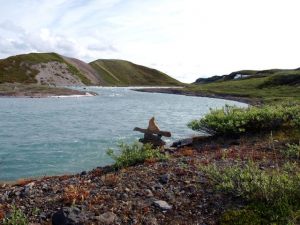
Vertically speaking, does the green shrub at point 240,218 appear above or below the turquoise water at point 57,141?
above

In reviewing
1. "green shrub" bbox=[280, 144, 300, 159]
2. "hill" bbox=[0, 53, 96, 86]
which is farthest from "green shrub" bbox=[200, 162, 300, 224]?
"hill" bbox=[0, 53, 96, 86]

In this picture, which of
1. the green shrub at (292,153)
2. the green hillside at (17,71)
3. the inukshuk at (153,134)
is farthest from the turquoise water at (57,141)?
the green hillside at (17,71)

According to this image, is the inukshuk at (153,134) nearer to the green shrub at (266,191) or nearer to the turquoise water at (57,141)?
the turquoise water at (57,141)

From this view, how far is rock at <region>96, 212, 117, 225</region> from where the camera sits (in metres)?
9.95

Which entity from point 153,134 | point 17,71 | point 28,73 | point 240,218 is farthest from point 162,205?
point 17,71

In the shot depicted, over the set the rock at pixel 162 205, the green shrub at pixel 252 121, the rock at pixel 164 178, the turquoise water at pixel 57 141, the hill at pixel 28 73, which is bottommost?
the turquoise water at pixel 57 141

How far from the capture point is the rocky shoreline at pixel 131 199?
10.2 m

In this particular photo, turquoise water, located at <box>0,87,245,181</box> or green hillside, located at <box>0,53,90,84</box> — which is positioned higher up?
green hillside, located at <box>0,53,90,84</box>

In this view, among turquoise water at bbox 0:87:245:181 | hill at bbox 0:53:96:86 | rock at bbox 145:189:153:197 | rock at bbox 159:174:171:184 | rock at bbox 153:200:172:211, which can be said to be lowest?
turquoise water at bbox 0:87:245:181

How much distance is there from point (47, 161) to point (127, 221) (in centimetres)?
1503

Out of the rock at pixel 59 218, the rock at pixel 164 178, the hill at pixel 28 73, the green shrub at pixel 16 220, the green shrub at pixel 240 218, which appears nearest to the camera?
the green shrub at pixel 240 218

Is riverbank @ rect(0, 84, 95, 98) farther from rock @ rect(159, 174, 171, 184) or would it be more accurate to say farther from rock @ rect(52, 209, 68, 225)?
rock @ rect(52, 209, 68, 225)

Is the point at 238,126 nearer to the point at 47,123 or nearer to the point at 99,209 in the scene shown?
the point at 99,209

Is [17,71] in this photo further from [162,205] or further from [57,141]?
[162,205]
